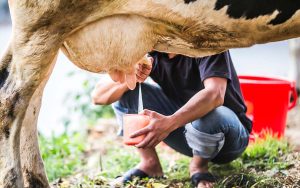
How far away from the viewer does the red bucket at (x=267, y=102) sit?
3812 mm

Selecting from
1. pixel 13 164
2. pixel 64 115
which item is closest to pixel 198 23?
pixel 13 164

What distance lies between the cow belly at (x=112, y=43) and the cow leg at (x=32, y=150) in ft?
0.78

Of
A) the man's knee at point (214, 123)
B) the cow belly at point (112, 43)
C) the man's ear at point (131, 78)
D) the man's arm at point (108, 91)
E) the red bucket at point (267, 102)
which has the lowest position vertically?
the red bucket at point (267, 102)

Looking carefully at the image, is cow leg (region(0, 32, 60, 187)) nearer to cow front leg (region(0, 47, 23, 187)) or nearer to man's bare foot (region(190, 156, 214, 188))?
cow front leg (region(0, 47, 23, 187))

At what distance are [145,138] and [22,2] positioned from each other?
83cm

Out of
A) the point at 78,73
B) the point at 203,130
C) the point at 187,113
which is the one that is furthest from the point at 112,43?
the point at 78,73

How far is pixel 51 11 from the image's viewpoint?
2.33m

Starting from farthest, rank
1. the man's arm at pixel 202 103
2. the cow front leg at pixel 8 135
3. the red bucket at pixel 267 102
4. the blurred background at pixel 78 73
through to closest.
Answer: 1. the blurred background at pixel 78 73
2. the red bucket at pixel 267 102
3. the man's arm at pixel 202 103
4. the cow front leg at pixel 8 135

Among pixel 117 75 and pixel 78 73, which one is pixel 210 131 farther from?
pixel 78 73

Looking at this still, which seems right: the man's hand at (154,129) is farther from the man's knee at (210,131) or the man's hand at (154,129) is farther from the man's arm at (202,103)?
the man's knee at (210,131)

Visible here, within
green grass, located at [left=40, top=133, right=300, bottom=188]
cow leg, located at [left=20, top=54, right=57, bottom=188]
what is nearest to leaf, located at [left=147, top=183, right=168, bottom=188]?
green grass, located at [left=40, top=133, right=300, bottom=188]

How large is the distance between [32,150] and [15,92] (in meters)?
0.36

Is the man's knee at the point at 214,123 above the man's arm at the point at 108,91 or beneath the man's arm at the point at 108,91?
beneath

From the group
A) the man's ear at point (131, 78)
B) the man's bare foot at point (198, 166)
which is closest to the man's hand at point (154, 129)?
the man's ear at point (131, 78)
